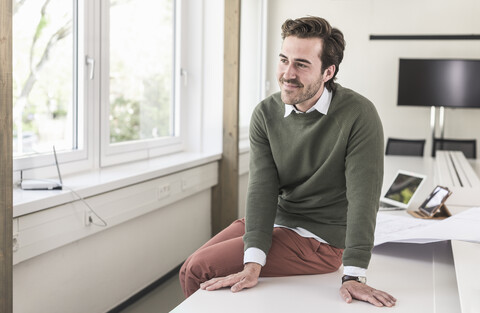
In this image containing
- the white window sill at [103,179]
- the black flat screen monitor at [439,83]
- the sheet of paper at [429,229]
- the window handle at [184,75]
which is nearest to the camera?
the sheet of paper at [429,229]

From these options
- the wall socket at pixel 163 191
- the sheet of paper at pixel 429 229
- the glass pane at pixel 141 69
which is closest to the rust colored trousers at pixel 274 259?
the sheet of paper at pixel 429 229

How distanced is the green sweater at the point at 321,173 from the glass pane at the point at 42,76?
1.18 m

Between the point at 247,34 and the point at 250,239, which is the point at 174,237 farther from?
the point at 247,34

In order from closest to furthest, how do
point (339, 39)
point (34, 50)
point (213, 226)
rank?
point (339, 39), point (34, 50), point (213, 226)

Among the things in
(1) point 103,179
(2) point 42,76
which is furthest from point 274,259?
(2) point 42,76

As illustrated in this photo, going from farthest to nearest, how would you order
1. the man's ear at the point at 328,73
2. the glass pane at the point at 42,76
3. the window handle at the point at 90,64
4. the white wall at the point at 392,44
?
1. the white wall at the point at 392,44
2. the window handle at the point at 90,64
3. the glass pane at the point at 42,76
4. the man's ear at the point at 328,73

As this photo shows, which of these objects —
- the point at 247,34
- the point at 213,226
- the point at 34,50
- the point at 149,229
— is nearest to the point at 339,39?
the point at 34,50

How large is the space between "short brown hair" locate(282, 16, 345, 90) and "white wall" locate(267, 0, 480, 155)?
5.01 metres

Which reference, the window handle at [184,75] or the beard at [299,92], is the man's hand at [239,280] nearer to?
the beard at [299,92]

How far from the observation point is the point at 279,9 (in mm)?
6848

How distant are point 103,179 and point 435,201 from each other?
1.54 m

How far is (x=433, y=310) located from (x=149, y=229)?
2.08 metres

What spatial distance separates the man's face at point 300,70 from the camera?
1.77 meters

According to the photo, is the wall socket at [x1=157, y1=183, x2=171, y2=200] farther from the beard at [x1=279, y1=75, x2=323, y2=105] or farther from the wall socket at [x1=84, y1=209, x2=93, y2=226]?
the beard at [x1=279, y1=75, x2=323, y2=105]
